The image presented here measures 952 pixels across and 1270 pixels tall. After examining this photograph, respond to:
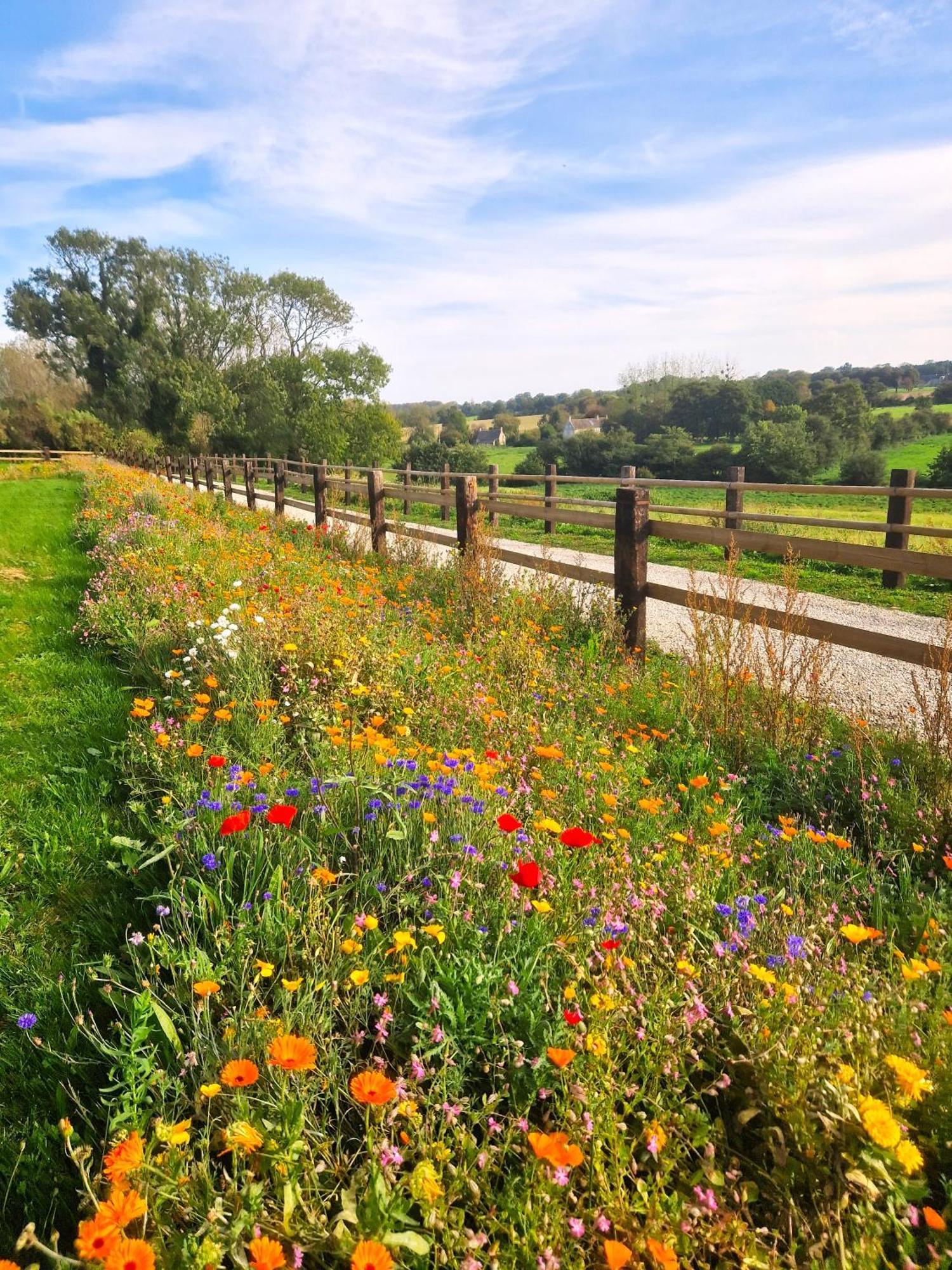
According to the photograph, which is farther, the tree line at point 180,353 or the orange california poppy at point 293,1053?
the tree line at point 180,353

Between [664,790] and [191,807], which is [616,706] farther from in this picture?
[191,807]

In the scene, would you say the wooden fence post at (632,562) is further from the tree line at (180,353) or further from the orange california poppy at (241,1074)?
the tree line at (180,353)

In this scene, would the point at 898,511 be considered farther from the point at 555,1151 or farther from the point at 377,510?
the point at 555,1151

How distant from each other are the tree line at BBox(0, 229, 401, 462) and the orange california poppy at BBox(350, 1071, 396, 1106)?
45.9 metres

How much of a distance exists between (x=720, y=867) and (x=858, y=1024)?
2.81 feet

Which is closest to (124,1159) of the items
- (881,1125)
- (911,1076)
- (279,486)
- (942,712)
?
(881,1125)

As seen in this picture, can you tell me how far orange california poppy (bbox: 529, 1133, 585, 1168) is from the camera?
1.29 meters

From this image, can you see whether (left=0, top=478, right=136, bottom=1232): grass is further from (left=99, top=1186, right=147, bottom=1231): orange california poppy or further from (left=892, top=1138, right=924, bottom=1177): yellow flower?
(left=892, top=1138, right=924, bottom=1177): yellow flower

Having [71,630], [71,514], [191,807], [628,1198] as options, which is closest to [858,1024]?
[628,1198]

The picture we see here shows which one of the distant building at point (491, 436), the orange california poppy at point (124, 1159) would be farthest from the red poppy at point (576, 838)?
the distant building at point (491, 436)

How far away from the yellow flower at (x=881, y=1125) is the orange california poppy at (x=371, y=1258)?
3.06 ft

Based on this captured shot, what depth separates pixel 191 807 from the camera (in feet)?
8.86

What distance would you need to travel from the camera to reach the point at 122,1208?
123cm

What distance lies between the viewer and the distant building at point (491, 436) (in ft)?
252
